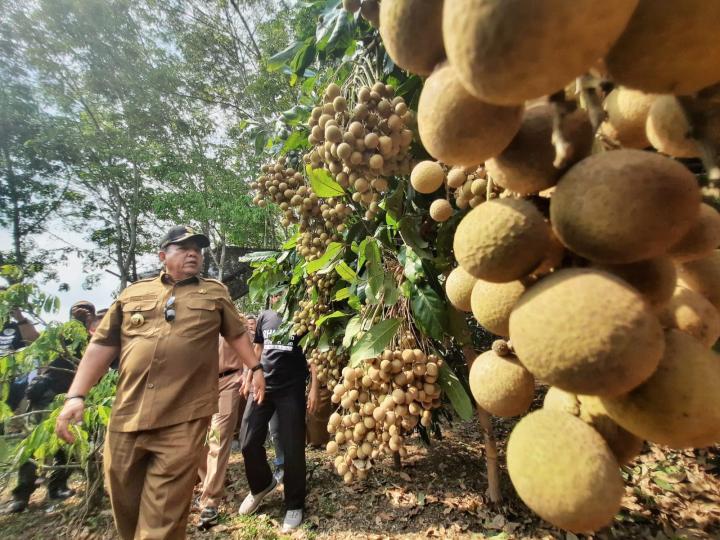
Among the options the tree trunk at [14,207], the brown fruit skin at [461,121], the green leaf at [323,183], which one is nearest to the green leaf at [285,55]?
the green leaf at [323,183]

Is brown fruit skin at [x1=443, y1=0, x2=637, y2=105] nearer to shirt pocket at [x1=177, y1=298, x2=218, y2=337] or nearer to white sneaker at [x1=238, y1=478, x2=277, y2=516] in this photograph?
shirt pocket at [x1=177, y1=298, x2=218, y2=337]

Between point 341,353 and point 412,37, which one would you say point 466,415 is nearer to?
point 341,353

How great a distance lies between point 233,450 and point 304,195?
387cm

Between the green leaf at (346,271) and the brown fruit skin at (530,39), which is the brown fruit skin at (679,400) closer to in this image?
the brown fruit skin at (530,39)

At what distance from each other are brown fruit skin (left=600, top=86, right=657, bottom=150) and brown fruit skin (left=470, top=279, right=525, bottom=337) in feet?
0.78

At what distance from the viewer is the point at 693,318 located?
1.57 feet

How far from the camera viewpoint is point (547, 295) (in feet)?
1.32

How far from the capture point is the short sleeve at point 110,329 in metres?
2.31

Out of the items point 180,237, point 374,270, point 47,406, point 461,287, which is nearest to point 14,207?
point 47,406

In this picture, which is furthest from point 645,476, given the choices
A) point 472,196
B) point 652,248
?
point 652,248

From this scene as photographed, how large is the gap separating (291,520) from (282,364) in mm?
1095

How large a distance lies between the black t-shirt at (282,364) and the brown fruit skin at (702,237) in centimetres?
295

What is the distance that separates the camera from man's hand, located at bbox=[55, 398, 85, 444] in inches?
84.6

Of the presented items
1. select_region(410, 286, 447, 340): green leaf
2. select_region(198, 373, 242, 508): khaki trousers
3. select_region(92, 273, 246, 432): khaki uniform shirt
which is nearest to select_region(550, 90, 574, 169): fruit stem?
select_region(410, 286, 447, 340): green leaf
